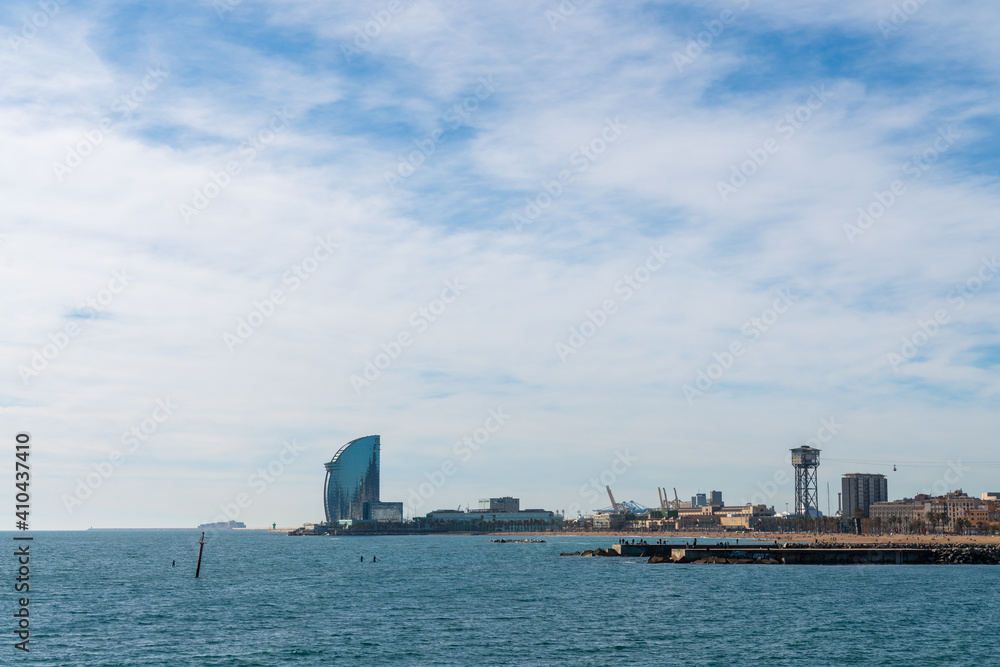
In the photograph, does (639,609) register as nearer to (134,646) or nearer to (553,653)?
(553,653)

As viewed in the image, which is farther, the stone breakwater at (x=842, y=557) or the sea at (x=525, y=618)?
the stone breakwater at (x=842, y=557)

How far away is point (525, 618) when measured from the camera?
79750mm

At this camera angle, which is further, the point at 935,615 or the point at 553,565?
the point at 553,565

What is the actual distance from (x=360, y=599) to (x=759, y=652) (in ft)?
159

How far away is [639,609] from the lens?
85375 mm

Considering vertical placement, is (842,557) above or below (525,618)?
below

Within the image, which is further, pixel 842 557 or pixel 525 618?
pixel 842 557

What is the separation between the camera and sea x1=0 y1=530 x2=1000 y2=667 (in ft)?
204

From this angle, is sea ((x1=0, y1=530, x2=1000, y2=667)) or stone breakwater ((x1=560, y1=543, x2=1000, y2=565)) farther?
stone breakwater ((x1=560, y1=543, x2=1000, y2=565))

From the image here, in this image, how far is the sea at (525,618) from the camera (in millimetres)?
62219

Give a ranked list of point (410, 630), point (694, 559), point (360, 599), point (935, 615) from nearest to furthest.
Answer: point (410, 630) → point (935, 615) → point (360, 599) → point (694, 559)

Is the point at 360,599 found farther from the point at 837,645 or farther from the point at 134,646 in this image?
the point at 837,645

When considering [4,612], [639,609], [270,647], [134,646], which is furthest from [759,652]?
[4,612]

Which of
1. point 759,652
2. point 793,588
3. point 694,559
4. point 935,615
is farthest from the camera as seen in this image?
point 694,559
